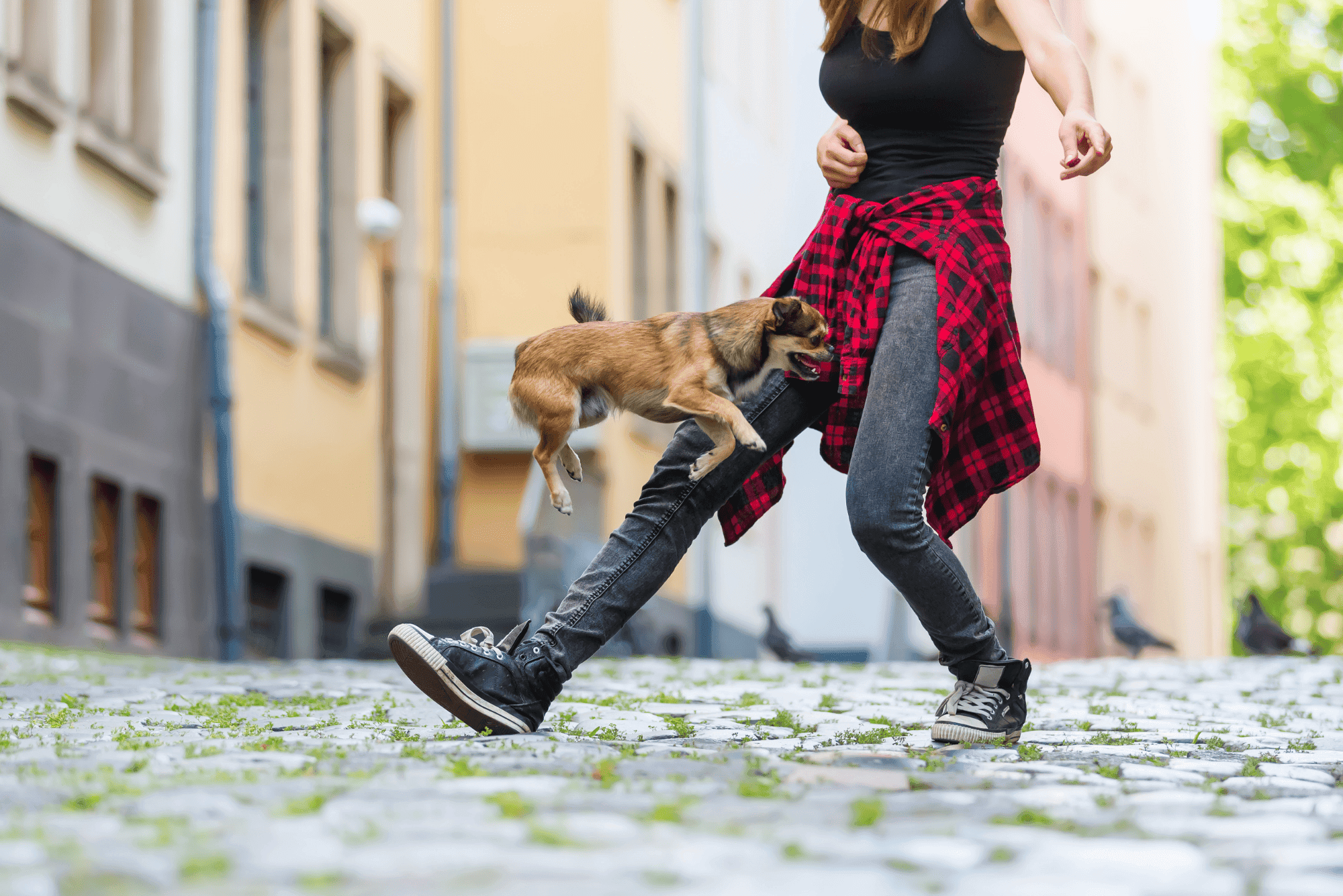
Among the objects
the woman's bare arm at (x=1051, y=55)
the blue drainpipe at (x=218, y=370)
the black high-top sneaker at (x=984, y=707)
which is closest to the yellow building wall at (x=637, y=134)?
the blue drainpipe at (x=218, y=370)

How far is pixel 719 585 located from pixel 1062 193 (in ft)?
44.0

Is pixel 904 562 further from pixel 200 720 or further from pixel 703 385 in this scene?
pixel 200 720

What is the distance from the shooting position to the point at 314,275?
17094 mm

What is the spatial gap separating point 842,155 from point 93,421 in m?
8.52

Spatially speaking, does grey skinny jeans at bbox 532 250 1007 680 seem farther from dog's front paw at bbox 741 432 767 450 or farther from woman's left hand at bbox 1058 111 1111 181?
woman's left hand at bbox 1058 111 1111 181

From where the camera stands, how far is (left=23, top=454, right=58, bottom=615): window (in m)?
12.4

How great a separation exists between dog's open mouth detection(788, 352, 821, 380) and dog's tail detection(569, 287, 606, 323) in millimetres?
696

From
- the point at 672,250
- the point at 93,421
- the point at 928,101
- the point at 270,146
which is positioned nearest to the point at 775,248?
the point at 672,250

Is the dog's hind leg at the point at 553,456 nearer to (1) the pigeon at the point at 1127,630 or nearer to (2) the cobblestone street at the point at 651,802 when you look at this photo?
(2) the cobblestone street at the point at 651,802

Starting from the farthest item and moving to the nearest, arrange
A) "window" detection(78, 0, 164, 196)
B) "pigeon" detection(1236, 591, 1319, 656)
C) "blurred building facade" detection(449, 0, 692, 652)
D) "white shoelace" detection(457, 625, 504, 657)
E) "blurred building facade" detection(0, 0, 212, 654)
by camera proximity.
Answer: "blurred building facade" detection(449, 0, 692, 652) < "pigeon" detection(1236, 591, 1319, 656) < "window" detection(78, 0, 164, 196) < "blurred building facade" detection(0, 0, 212, 654) < "white shoelace" detection(457, 625, 504, 657)

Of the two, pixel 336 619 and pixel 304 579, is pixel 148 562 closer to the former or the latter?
pixel 304 579

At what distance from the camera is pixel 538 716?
5.48m

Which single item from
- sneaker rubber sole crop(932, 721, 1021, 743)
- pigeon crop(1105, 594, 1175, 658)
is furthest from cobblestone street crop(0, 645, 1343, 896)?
pigeon crop(1105, 594, 1175, 658)

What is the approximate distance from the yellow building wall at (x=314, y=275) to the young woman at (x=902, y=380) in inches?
395
